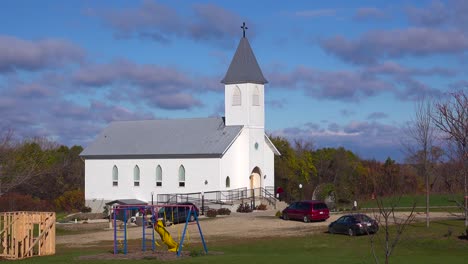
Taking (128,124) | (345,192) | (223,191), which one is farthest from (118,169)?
(345,192)

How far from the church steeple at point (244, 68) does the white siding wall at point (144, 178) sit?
7.51 metres

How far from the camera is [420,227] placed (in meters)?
41.8

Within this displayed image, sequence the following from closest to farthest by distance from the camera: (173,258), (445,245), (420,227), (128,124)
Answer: (173,258) → (445,245) → (420,227) → (128,124)

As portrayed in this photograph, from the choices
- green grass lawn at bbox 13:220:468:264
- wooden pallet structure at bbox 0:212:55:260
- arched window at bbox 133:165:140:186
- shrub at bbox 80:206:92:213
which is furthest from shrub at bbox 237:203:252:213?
wooden pallet structure at bbox 0:212:55:260

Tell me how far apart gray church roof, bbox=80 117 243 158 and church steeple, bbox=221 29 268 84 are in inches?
164

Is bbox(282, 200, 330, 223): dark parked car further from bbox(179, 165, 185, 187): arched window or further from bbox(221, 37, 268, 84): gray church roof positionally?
bbox(221, 37, 268, 84): gray church roof

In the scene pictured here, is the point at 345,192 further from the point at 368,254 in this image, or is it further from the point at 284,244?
the point at 368,254

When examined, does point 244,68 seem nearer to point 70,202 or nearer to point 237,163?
point 237,163

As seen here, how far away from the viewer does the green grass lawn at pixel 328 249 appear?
2855 cm

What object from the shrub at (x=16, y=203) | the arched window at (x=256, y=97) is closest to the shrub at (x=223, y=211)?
the arched window at (x=256, y=97)

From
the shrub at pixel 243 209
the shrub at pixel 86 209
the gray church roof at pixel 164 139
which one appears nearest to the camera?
the shrub at pixel 243 209

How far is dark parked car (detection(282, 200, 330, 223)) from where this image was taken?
48688mm

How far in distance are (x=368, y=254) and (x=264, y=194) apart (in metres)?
34.1

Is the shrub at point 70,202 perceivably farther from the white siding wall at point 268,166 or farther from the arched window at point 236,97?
the arched window at point 236,97
